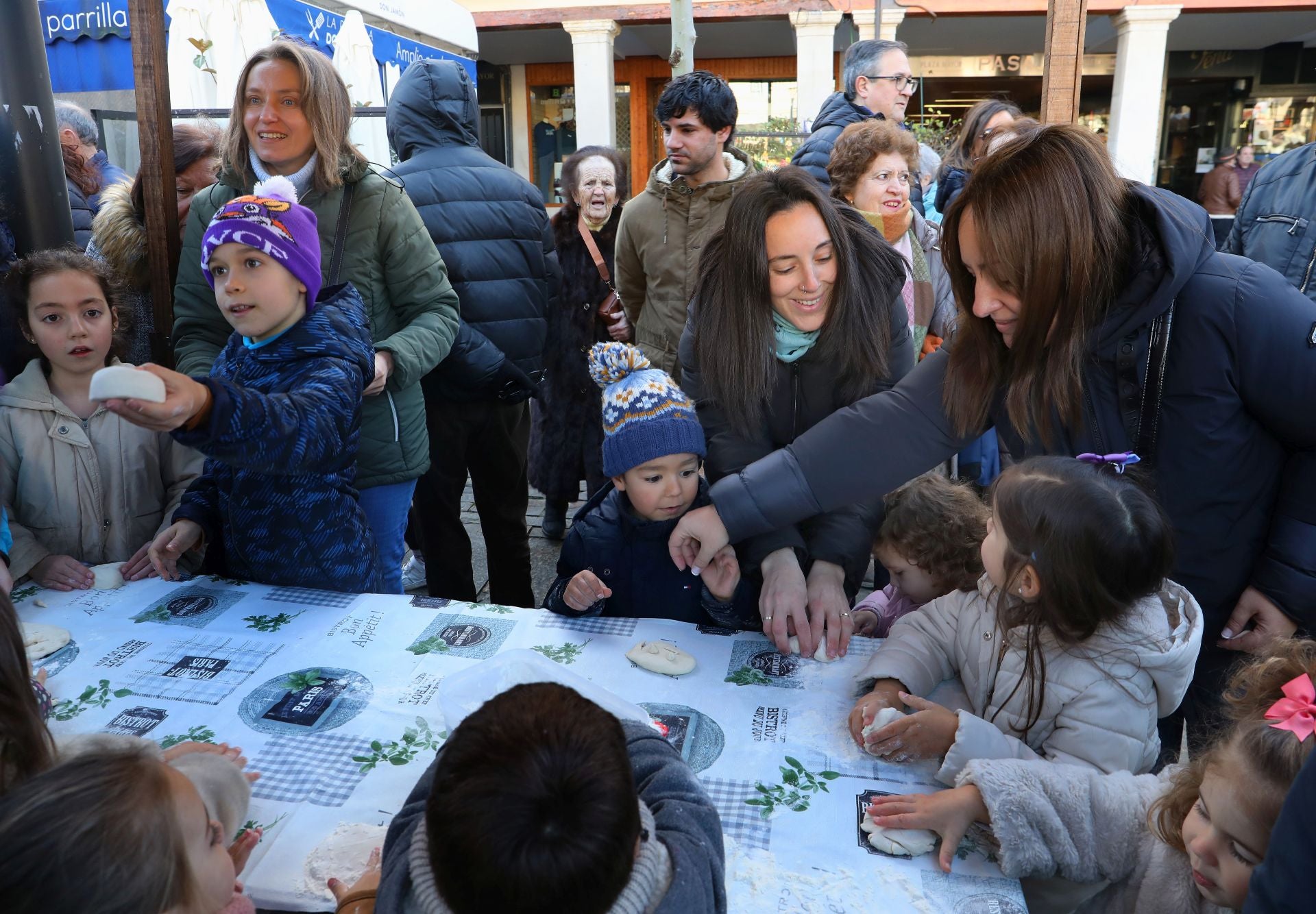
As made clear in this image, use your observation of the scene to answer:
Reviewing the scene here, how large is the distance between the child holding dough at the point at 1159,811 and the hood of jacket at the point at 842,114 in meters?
3.54

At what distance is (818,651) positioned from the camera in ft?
5.64

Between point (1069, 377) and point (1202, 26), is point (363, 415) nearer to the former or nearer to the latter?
point (1069, 377)

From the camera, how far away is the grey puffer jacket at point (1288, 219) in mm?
2957

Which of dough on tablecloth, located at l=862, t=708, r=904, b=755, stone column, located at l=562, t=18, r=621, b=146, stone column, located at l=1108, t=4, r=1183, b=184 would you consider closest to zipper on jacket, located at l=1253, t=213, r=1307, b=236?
dough on tablecloth, located at l=862, t=708, r=904, b=755

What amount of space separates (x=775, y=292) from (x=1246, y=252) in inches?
82.3

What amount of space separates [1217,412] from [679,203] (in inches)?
95.5

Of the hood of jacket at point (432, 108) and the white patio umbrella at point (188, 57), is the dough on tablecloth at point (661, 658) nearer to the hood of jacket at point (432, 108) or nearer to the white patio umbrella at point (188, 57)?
the hood of jacket at point (432, 108)

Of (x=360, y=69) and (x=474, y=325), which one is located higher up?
(x=360, y=69)

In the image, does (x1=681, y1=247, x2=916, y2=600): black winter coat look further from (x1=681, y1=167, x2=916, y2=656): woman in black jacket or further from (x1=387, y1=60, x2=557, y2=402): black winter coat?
(x1=387, y1=60, x2=557, y2=402): black winter coat

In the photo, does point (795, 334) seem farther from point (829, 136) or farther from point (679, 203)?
point (829, 136)

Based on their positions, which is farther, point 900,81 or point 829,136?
point 900,81

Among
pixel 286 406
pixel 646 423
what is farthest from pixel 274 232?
pixel 646 423

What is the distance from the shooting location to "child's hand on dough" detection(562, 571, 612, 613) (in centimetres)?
181

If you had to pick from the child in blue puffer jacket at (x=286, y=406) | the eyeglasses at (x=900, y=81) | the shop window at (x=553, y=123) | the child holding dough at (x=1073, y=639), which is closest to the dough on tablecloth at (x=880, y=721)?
the child holding dough at (x=1073, y=639)
